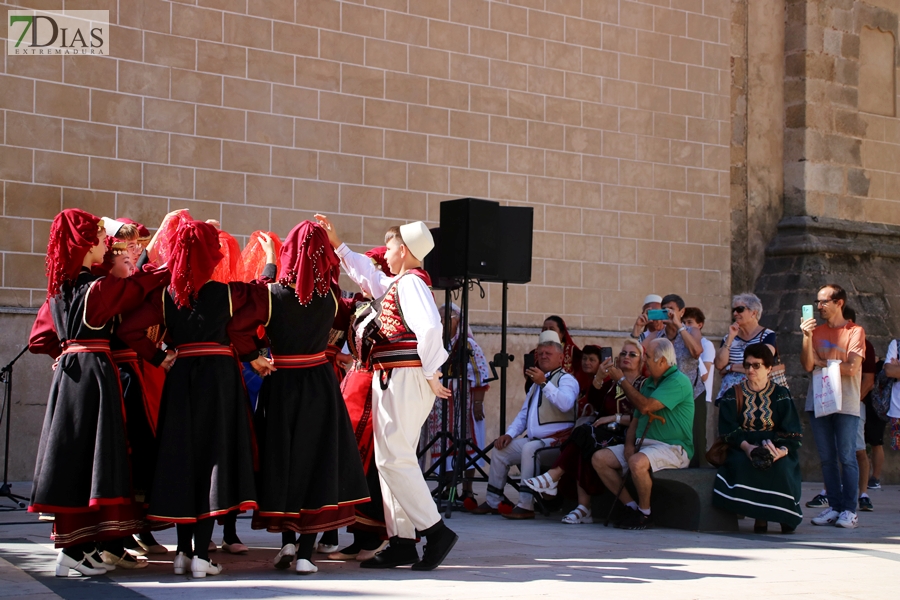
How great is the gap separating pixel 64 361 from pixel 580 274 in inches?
308

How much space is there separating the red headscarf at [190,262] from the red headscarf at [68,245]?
42 cm

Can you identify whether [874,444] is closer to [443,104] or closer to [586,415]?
[586,415]

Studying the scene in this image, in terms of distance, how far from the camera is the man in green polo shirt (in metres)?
7.29

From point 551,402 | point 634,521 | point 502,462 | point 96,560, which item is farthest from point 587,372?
point 96,560

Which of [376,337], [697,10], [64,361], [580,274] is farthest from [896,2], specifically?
[64,361]

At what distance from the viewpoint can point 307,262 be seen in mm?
5305

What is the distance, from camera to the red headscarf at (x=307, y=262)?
5.29 meters

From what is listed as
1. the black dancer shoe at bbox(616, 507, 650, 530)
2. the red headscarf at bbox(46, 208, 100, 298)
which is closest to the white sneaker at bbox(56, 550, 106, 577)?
the red headscarf at bbox(46, 208, 100, 298)

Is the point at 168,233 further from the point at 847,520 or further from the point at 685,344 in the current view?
the point at 847,520

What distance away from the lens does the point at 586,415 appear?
321 inches

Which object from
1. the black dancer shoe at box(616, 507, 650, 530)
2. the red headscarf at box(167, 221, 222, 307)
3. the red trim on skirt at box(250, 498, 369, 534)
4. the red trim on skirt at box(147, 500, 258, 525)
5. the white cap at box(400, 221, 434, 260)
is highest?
the white cap at box(400, 221, 434, 260)

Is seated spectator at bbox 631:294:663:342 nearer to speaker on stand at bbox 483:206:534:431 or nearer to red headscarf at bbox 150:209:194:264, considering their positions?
speaker on stand at bbox 483:206:534:431

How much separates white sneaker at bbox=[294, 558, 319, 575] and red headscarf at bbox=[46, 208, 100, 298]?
1684mm

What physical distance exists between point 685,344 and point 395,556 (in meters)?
4.00
